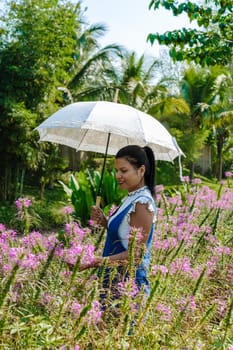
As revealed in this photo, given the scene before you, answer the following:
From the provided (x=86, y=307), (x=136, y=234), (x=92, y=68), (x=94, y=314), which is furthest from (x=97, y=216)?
(x=92, y=68)

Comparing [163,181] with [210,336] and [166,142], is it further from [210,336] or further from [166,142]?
[210,336]

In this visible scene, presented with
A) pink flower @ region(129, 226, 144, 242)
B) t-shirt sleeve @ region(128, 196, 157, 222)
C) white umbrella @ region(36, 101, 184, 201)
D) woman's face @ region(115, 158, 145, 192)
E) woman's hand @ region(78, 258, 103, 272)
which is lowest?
woman's hand @ region(78, 258, 103, 272)

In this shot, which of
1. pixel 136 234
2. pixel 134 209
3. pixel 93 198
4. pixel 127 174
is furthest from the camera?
pixel 93 198

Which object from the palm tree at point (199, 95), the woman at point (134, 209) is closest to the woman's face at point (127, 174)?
the woman at point (134, 209)

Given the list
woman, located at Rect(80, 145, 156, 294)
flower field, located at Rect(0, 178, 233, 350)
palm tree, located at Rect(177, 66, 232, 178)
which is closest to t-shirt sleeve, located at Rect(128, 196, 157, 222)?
woman, located at Rect(80, 145, 156, 294)

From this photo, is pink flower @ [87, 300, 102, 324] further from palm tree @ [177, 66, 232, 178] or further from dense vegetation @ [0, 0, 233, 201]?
palm tree @ [177, 66, 232, 178]

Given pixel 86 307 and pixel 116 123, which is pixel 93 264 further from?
pixel 116 123

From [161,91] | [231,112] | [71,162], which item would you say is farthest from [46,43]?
[231,112]

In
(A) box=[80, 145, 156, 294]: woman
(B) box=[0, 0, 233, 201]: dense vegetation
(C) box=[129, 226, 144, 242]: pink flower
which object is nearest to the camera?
(C) box=[129, 226, 144, 242]: pink flower

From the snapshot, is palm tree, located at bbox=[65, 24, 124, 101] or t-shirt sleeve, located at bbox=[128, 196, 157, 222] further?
palm tree, located at bbox=[65, 24, 124, 101]

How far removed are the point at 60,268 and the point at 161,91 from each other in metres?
19.7

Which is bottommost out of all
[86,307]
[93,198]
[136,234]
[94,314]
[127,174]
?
[93,198]

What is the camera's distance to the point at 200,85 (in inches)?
941

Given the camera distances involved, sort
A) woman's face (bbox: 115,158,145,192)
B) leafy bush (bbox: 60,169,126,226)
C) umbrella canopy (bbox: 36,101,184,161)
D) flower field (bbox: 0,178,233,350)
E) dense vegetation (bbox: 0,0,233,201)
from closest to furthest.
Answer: flower field (bbox: 0,178,233,350), woman's face (bbox: 115,158,145,192), umbrella canopy (bbox: 36,101,184,161), leafy bush (bbox: 60,169,126,226), dense vegetation (bbox: 0,0,233,201)
